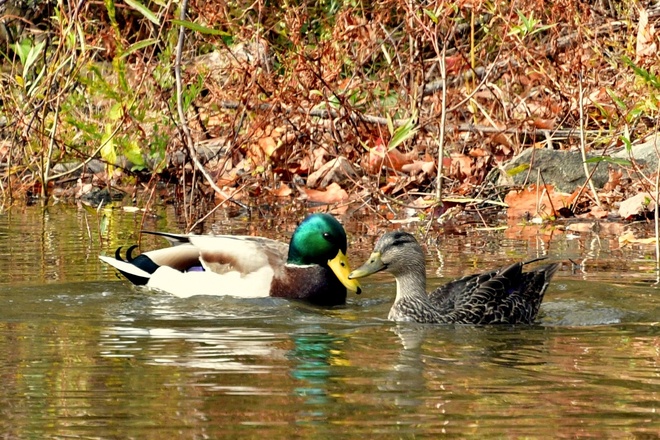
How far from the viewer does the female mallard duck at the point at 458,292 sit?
24.1 feet

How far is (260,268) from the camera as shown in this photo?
338 inches

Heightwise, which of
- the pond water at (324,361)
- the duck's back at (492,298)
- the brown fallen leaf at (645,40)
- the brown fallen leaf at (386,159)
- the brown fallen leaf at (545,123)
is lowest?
the pond water at (324,361)

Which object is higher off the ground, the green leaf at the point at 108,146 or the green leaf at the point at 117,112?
the green leaf at the point at 117,112

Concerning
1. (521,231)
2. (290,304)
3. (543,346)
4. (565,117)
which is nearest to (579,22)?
(565,117)

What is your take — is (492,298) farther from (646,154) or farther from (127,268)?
(646,154)

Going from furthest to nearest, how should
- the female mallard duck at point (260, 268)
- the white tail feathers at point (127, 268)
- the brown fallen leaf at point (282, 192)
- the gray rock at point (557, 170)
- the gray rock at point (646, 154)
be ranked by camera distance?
the brown fallen leaf at point (282, 192) → the gray rock at point (557, 170) → the gray rock at point (646, 154) → the white tail feathers at point (127, 268) → the female mallard duck at point (260, 268)

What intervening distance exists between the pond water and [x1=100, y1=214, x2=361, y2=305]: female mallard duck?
0.15 m

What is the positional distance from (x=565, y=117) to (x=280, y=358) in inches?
272

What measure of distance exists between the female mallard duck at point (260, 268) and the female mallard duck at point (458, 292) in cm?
63

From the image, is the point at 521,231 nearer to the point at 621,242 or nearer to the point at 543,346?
the point at 621,242

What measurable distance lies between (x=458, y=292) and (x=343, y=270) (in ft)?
3.88

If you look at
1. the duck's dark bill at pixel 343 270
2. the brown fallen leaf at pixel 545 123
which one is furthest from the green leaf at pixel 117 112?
the brown fallen leaf at pixel 545 123

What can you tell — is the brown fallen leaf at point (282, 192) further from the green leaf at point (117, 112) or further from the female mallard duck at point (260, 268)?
the female mallard duck at point (260, 268)

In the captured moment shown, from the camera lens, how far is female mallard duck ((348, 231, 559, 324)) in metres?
7.34
